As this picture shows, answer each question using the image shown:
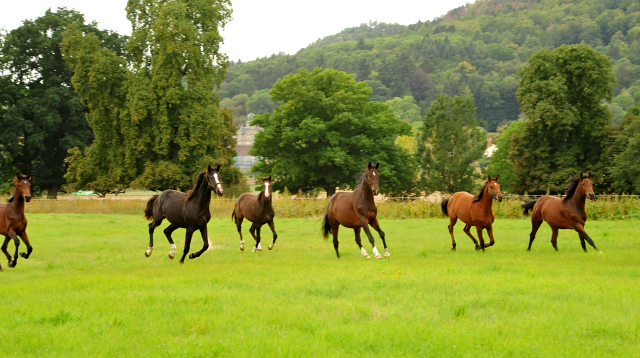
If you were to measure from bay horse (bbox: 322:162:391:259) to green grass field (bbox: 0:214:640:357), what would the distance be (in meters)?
0.79

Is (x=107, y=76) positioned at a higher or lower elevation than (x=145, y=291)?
higher

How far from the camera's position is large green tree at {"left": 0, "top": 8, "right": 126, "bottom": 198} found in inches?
2088

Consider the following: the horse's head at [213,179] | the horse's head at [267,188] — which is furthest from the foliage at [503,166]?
the horse's head at [213,179]

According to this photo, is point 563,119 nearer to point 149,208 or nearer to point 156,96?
point 156,96

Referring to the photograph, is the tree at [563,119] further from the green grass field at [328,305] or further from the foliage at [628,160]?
the green grass field at [328,305]

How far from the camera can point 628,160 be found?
150ft

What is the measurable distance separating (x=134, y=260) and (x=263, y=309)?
8.89 metres

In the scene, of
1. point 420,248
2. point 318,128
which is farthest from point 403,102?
point 420,248

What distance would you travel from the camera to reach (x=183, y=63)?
153 feet

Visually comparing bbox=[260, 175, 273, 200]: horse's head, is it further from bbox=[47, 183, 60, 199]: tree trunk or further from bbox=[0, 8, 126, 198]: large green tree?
bbox=[47, 183, 60, 199]: tree trunk

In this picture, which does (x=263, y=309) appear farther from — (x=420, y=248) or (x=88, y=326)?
(x=420, y=248)

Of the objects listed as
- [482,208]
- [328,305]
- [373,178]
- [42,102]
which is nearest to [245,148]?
[42,102]

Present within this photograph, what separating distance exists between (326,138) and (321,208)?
67.6 ft

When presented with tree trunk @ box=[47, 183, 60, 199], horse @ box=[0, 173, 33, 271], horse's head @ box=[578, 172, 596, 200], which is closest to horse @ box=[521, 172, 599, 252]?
horse's head @ box=[578, 172, 596, 200]
